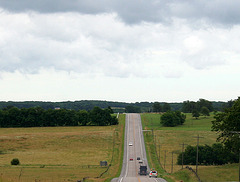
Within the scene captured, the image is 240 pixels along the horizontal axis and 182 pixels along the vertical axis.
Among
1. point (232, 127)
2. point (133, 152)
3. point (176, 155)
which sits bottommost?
point (133, 152)

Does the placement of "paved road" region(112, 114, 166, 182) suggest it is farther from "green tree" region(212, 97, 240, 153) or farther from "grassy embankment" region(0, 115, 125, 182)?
"green tree" region(212, 97, 240, 153)

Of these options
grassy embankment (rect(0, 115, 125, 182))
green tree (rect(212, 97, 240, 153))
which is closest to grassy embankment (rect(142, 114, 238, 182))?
green tree (rect(212, 97, 240, 153))

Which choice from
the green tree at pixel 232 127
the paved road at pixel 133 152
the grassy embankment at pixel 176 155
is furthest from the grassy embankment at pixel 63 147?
the green tree at pixel 232 127

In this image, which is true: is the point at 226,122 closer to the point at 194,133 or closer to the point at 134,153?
the point at 134,153

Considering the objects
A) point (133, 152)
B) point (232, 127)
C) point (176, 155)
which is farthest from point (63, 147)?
point (232, 127)

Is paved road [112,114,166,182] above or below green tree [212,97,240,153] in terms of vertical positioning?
below

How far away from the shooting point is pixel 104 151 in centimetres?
13962

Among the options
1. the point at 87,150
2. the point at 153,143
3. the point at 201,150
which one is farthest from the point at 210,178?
the point at 153,143

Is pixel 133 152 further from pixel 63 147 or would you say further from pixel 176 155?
pixel 63 147

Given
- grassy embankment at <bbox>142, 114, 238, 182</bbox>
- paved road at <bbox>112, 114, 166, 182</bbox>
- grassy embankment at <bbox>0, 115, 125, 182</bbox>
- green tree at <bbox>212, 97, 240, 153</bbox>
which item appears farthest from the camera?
grassy embankment at <bbox>0, 115, 125, 182</bbox>

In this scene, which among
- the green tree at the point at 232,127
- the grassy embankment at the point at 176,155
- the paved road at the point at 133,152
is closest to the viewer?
the grassy embankment at the point at 176,155

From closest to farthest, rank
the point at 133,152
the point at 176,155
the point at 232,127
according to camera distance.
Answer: the point at 232,127
the point at 176,155
the point at 133,152

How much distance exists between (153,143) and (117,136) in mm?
22818

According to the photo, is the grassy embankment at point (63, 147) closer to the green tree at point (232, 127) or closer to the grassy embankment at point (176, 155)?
the grassy embankment at point (176, 155)
